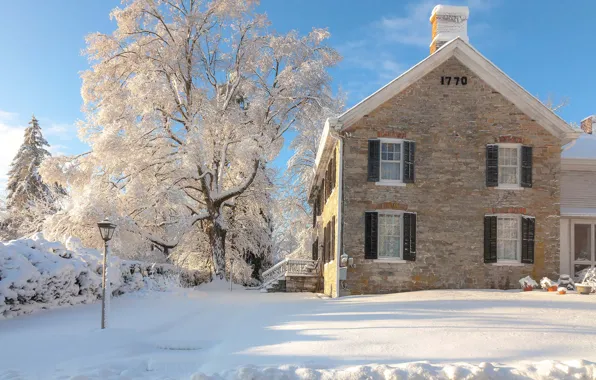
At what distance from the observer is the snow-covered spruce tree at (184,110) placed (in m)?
23.7

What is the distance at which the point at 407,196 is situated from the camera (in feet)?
55.2

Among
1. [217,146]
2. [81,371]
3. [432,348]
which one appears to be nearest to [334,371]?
[432,348]

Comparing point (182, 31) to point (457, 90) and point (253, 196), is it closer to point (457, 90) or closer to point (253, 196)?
point (253, 196)

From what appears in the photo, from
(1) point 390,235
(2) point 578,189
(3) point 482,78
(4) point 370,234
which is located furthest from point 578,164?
(4) point 370,234

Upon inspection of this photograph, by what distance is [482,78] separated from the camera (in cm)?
1714

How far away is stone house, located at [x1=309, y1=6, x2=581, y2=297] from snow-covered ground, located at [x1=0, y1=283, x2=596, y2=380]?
2.92 m

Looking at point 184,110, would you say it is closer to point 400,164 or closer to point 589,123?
point 400,164

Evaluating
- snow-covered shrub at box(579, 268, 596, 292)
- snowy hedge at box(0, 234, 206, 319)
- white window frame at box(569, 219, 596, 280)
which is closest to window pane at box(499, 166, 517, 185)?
white window frame at box(569, 219, 596, 280)

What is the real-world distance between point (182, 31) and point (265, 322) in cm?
1819

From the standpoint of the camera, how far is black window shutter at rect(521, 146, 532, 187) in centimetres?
1689

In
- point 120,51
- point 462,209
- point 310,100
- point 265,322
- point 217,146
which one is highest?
point 120,51

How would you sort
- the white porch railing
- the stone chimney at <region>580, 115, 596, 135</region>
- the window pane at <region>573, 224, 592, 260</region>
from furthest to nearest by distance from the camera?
the white porch railing, the stone chimney at <region>580, 115, 596, 135</region>, the window pane at <region>573, 224, 592, 260</region>

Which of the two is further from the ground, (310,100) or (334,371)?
(310,100)

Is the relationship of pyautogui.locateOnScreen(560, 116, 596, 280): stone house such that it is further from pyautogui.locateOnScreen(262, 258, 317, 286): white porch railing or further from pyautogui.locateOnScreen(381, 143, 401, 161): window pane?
pyautogui.locateOnScreen(262, 258, 317, 286): white porch railing
